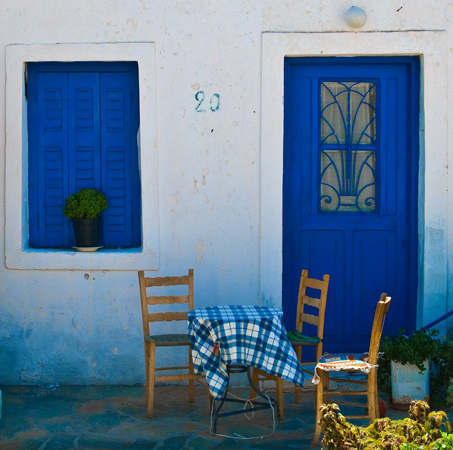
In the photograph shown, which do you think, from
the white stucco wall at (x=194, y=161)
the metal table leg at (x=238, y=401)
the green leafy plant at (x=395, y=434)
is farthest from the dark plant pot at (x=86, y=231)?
the green leafy plant at (x=395, y=434)

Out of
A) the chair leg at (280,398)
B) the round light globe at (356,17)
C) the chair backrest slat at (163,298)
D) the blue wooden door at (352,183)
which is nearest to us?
the chair leg at (280,398)

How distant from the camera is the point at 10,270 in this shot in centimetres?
565

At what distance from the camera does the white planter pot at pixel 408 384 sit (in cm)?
494

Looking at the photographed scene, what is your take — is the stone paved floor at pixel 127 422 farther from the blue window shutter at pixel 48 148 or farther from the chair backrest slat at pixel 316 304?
the blue window shutter at pixel 48 148

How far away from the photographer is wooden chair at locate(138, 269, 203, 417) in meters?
4.82

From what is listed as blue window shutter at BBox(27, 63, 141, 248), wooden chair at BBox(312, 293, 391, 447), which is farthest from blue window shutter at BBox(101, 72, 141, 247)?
wooden chair at BBox(312, 293, 391, 447)

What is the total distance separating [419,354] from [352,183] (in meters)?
1.59

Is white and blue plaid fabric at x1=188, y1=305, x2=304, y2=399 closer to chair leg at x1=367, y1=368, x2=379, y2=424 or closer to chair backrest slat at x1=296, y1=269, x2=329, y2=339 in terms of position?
chair leg at x1=367, y1=368, x2=379, y2=424

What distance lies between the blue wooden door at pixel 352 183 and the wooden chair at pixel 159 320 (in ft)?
3.32

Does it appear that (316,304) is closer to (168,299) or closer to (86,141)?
(168,299)

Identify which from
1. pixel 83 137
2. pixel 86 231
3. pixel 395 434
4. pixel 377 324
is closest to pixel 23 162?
pixel 83 137

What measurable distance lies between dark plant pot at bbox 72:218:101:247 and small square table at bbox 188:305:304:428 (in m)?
1.59

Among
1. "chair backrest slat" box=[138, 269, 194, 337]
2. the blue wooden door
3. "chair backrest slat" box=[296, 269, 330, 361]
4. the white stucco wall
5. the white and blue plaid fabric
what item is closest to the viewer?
the white and blue plaid fabric

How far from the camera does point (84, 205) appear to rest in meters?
5.50
